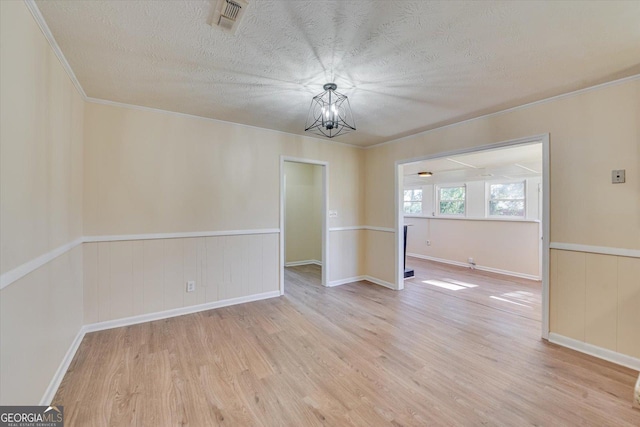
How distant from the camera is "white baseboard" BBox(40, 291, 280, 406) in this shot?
1842mm

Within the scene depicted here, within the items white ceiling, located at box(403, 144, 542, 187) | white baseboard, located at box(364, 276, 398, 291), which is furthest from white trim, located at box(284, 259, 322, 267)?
white ceiling, located at box(403, 144, 542, 187)

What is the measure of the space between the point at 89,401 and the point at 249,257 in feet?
6.92

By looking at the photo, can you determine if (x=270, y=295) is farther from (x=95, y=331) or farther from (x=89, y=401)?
(x=89, y=401)

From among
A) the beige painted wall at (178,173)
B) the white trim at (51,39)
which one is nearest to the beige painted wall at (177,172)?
the beige painted wall at (178,173)

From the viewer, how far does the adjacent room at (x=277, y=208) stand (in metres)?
1.54

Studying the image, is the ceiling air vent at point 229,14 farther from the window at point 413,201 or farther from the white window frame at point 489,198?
the window at point 413,201

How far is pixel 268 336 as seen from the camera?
107 inches

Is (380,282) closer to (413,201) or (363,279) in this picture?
(363,279)

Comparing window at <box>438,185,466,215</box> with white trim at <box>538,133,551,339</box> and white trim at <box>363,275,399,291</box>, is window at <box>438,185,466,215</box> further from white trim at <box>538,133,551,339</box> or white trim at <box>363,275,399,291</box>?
white trim at <box>538,133,551,339</box>

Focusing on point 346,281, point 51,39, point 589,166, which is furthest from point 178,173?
point 589,166

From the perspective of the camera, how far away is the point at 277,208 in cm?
393

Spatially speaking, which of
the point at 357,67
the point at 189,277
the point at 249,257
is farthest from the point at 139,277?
the point at 357,67

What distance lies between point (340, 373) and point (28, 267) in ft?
6.89

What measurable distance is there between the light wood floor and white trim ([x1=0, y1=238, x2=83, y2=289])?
947mm
